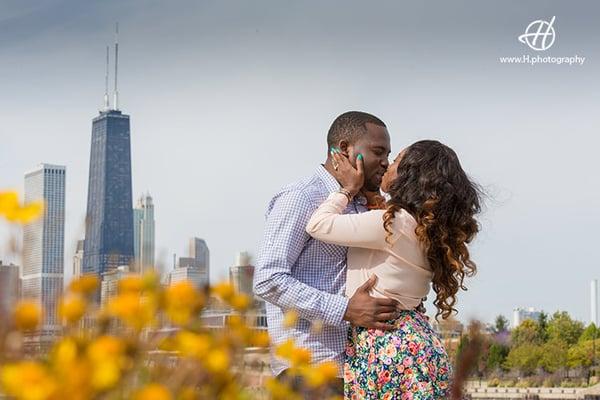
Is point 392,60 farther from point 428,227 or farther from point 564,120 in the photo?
point 428,227

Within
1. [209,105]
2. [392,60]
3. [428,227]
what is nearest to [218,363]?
[428,227]

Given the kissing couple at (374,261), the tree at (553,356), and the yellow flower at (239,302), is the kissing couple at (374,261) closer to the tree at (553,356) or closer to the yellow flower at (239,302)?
the yellow flower at (239,302)

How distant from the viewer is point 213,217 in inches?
2997

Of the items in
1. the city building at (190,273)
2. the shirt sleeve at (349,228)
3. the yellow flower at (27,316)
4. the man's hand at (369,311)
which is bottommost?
the man's hand at (369,311)

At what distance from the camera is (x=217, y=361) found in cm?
82

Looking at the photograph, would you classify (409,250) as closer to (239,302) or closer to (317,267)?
(317,267)

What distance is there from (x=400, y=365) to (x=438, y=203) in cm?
38

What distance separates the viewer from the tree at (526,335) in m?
37.1

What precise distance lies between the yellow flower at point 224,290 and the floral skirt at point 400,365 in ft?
5.10

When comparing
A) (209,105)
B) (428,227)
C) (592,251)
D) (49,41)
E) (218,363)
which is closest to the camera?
(218,363)

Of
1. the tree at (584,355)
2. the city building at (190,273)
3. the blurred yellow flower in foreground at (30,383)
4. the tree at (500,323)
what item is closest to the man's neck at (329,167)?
the city building at (190,273)

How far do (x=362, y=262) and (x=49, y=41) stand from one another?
94.7 metres

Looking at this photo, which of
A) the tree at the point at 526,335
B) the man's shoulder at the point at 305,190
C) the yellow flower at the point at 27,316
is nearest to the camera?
the yellow flower at the point at 27,316

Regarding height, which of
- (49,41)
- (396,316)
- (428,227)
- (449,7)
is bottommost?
(396,316)
